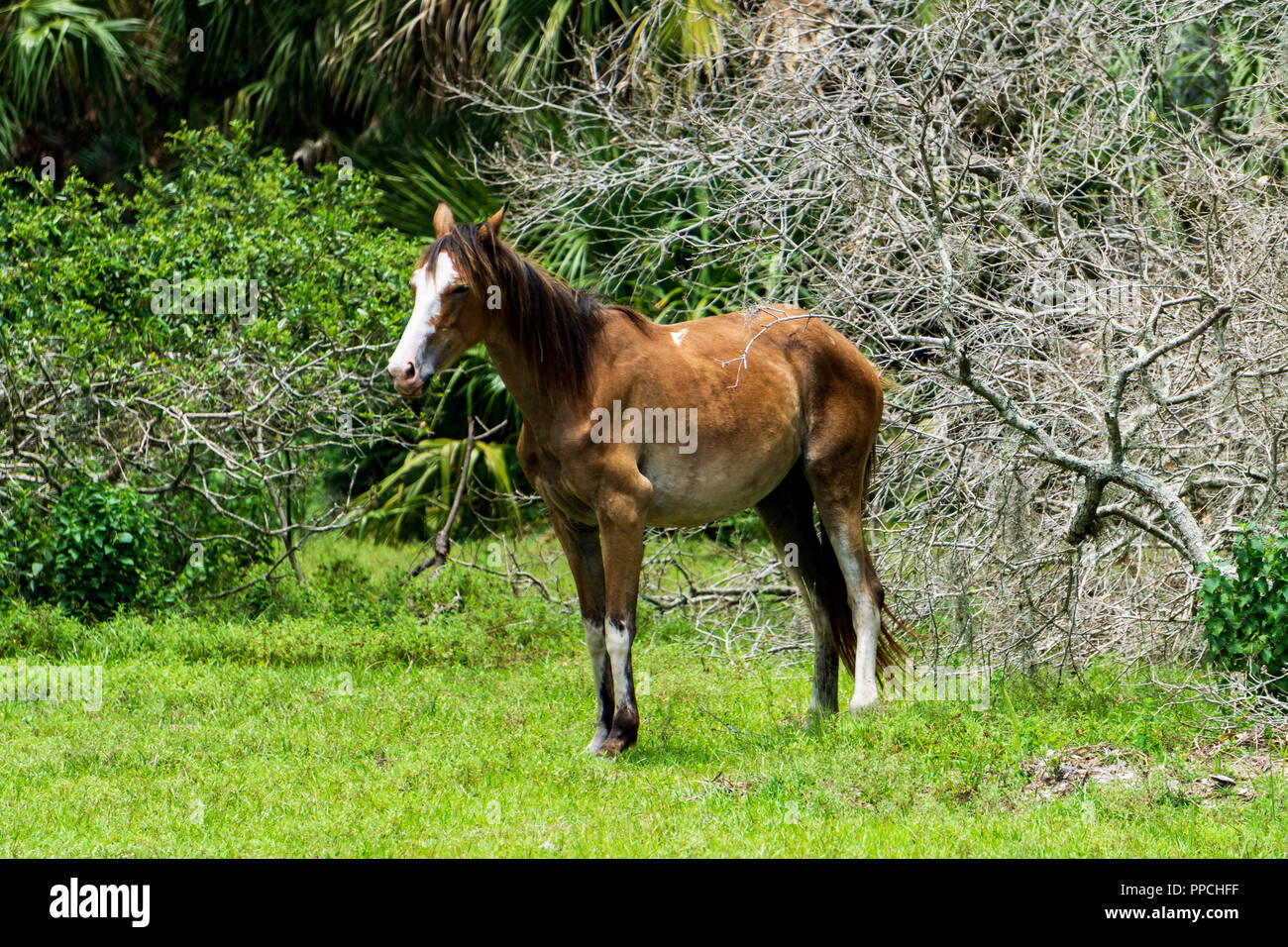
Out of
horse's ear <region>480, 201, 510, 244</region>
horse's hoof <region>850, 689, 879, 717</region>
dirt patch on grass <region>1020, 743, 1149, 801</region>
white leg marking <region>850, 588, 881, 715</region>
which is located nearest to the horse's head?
horse's ear <region>480, 201, 510, 244</region>

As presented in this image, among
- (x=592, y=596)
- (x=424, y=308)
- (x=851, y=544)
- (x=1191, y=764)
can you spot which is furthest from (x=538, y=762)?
(x=1191, y=764)

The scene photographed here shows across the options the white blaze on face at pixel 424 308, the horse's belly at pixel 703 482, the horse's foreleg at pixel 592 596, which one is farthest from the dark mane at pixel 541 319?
the horse's foreleg at pixel 592 596

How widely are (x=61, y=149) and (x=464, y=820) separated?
13804 mm

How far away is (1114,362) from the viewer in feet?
23.2

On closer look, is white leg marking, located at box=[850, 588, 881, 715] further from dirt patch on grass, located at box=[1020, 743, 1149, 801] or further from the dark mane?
the dark mane

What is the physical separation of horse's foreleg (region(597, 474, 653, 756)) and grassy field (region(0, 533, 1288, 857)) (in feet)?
0.65

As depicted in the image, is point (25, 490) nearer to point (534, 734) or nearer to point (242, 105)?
point (534, 734)

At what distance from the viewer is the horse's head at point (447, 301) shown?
5523mm

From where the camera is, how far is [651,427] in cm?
611

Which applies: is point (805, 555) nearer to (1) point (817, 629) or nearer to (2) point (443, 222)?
(1) point (817, 629)

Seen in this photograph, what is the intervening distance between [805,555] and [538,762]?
1839 mm

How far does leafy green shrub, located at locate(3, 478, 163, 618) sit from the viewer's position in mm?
9008

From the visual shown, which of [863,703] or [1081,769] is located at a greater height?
[863,703]
